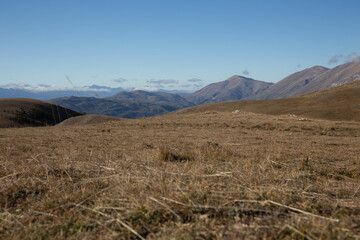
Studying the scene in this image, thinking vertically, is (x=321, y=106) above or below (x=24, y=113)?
above

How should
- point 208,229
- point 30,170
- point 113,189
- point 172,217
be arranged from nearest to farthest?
point 208,229, point 172,217, point 113,189, point 30,170

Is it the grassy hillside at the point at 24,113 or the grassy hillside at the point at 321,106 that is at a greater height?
the grassy hillside at the point at 321,106

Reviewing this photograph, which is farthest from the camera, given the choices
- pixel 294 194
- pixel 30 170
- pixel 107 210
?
pixel 30 170

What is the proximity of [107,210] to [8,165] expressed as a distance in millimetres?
2977

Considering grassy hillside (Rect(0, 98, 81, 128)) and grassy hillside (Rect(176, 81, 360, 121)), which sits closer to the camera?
grassy hillside (Rect(176, 81, 360, 121))

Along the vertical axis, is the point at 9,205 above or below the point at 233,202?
below

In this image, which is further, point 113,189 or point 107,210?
point 113,189

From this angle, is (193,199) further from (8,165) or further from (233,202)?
(8,165)

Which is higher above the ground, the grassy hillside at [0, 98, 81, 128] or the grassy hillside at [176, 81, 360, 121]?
the grassy hillside at [176, 81, 360, 121]

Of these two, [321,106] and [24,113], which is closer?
[321,106]

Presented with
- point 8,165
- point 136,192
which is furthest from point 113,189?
point 8,165

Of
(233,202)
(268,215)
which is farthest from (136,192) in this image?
(268,215)

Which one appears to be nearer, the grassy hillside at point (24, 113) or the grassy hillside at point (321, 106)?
Result: the grassy hillside at point (321, 106)

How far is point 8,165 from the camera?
455cm
